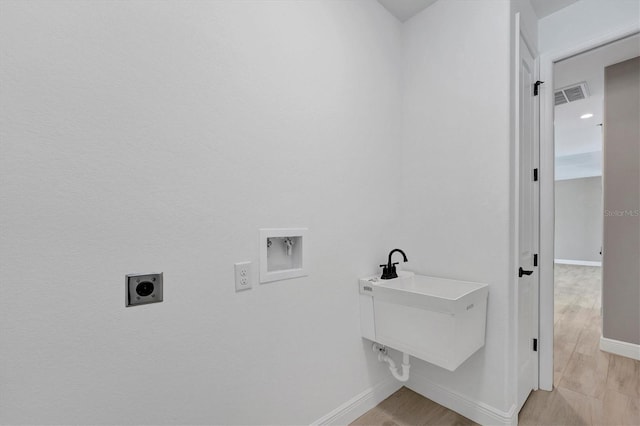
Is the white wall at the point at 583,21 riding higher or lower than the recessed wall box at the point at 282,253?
higher

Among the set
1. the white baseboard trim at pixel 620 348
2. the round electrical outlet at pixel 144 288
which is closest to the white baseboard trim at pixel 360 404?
the round electrical outlet at pixel 144 288

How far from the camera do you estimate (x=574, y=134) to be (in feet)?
18.2

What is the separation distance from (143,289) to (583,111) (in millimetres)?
5805

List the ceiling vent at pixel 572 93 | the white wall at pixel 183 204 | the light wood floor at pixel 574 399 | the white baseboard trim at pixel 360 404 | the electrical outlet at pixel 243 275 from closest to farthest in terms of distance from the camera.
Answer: the white wall at pixel 183 204
the electrical outlet at pixel 243 275
the white baseboard trim at pixel 360 404
the light wood floor at pixel 574 399
the ceiling vent at pixel 572 93

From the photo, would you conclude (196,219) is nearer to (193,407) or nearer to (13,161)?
(13,161)

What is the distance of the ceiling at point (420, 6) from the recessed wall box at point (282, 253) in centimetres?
174

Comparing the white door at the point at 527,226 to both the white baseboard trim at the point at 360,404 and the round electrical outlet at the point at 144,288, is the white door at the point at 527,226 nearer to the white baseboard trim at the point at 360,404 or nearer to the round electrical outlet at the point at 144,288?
the white baseboard trim at the point at 360,404

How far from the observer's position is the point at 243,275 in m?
1.35

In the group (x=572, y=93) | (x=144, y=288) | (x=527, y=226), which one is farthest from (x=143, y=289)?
(x=572, y=93)

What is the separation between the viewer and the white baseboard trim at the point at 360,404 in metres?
1.70

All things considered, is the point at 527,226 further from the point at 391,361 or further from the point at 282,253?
the point at 282,253

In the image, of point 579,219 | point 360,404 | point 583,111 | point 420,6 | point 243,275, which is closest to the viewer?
point 243,275

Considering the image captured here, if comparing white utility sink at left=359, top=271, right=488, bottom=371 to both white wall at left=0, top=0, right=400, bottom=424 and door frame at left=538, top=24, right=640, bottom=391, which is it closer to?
white wall at left=0, top=0, right=400, bottom=424

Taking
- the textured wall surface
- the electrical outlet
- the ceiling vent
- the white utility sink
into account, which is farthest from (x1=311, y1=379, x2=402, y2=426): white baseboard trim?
the ceiling vent
